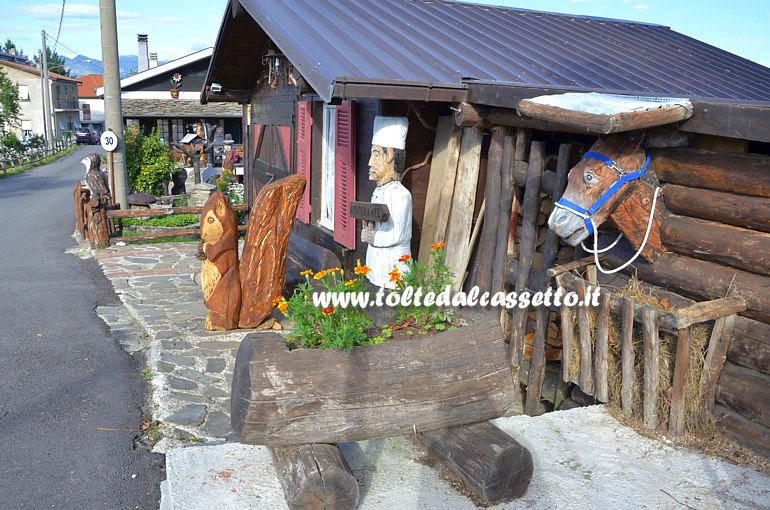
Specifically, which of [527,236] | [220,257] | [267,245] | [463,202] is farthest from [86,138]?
[527,236]

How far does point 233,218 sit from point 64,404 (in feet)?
8.78

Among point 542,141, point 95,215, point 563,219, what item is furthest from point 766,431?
point 95,215

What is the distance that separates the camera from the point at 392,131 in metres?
6.09

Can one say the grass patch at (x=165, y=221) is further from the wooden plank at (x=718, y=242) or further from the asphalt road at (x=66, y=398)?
the wooden plank at (x=718, y=242)

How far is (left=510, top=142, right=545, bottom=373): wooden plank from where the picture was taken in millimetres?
5352

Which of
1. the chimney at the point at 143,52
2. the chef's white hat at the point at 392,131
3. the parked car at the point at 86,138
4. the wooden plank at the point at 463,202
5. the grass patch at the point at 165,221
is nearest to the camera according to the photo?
the chef's white hat at the point at 392,131

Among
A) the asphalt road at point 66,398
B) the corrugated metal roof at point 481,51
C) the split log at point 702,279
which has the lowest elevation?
the asphalt road at point 66,398

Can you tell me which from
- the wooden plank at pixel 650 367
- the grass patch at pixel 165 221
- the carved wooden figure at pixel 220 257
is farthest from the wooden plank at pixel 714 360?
the grass patch at pixel 165 221

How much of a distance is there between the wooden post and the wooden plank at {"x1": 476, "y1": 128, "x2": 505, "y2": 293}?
1.37 metres

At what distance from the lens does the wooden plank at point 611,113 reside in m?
3.81

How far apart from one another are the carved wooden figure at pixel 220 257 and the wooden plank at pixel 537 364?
352cm

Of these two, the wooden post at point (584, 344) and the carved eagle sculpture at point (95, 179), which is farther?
the carved eagle sculpture at point (95, 179)

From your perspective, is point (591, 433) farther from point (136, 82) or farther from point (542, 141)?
point (136, 82)

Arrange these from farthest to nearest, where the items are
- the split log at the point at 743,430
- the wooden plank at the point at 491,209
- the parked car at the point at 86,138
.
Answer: the parked car at the point at 86,138
the wooden plank at the point at 491,209
the split log at the point at 743,430
